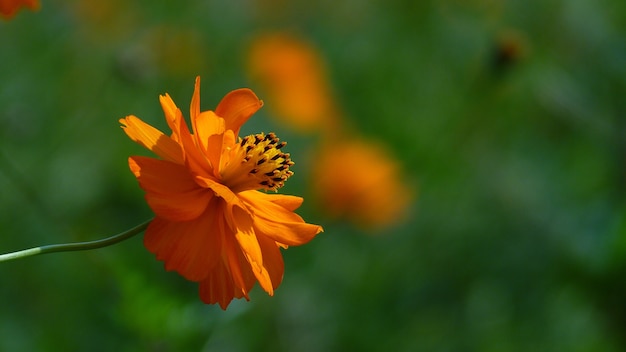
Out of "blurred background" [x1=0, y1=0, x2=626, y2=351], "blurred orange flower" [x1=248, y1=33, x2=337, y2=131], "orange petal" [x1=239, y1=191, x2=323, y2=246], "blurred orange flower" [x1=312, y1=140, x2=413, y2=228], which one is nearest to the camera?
"orange petal" [x1=239, y1=191, x2=323, y2=246]

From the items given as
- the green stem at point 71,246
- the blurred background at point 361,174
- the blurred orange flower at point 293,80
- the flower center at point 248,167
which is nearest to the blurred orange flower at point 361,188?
the blurred background at point 361,174

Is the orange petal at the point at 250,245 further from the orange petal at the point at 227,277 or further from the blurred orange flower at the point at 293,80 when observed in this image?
the blurred orange flower at the point at 293,80

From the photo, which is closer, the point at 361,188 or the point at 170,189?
the point at 170,189

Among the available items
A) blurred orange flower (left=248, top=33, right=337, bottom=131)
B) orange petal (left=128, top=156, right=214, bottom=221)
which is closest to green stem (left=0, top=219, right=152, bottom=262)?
orange petal (left=128, top=156, right=214, bottom=221)

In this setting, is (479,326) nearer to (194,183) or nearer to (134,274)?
(134,274)

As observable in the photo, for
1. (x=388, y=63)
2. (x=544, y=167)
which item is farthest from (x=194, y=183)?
(x=388, y=63)

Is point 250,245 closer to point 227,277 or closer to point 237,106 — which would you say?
point 227,277

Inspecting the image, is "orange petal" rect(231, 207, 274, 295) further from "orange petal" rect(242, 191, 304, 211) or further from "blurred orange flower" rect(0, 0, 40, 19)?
"blurred orange flower" rect(0, 0, 40, 19)

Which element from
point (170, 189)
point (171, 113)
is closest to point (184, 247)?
point (170, 189)
